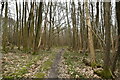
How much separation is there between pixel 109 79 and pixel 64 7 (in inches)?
1028

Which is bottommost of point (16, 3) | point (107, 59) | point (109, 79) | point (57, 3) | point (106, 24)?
point (109, 79)

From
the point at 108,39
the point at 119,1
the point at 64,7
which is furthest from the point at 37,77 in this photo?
the point at 64,7

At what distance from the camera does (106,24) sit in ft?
26.1

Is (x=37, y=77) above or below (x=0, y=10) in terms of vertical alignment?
below

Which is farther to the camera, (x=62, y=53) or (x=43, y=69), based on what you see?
(x=62, y=53)

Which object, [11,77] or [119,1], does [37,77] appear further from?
[119,1]

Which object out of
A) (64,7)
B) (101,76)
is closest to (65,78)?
(101,76)

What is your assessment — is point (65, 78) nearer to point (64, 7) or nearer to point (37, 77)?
point (37, 77)

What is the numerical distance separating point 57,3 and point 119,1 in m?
29.1

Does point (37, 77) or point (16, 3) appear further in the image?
point (16, 3)

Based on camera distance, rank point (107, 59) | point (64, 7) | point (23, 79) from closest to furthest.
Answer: point (23, 79) < point (107, 59) < point (64, 7)

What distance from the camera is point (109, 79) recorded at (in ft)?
26.9

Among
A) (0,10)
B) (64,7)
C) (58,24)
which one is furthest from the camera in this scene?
(58,24)

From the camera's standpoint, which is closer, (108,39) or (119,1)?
(119,1)
